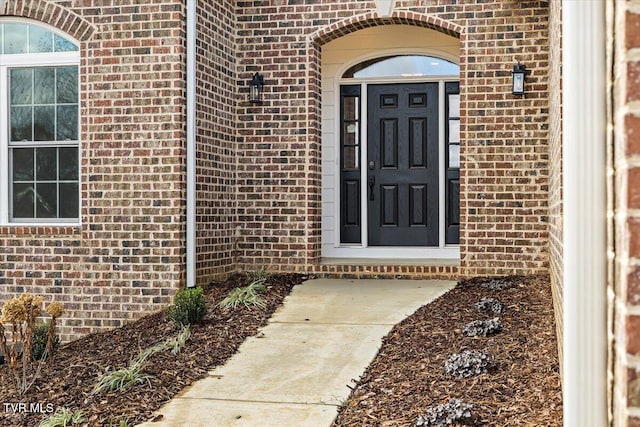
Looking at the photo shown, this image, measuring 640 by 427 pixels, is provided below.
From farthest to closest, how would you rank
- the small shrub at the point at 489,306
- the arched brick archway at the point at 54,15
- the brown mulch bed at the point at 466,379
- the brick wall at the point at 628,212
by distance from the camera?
1. the arched brick archway at the point at 54,15
2. the small shrub at the point at 489,306
3. the brown mulch bed at the point at 466,379
4. the brick wall at the point at 628,212

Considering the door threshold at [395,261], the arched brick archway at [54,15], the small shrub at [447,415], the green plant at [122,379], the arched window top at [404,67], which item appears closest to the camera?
the small shrub at [447,415]

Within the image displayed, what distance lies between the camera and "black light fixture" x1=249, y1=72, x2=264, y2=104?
8945 mm

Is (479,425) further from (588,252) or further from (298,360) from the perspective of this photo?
(588,252)

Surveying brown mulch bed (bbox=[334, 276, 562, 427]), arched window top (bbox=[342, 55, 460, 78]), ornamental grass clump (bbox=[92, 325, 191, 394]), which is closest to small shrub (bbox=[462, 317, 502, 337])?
brown mulch bed (bbox=[334, 276, 562, 427])

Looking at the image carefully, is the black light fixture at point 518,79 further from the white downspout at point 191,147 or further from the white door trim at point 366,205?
the white downspout at point 191,147

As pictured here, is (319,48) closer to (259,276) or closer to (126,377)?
(259,276)

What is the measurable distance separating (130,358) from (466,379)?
278cm

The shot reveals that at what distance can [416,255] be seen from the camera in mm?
9711

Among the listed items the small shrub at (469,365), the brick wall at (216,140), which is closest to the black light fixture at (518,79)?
the brick wall at (216,140)

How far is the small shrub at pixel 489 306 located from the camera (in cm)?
661

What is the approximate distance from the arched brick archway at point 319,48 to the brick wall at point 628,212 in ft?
23.4

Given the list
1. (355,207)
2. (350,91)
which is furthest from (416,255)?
(350,91)

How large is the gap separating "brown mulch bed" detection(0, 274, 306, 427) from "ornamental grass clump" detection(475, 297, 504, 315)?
196 centimetres

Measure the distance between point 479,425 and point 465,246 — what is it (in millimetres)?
4478
